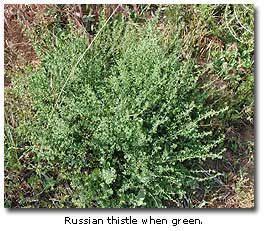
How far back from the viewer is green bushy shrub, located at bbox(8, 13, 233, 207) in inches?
130

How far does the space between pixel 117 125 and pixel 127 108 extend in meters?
0.11

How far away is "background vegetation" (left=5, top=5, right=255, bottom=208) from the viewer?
3.34 metres

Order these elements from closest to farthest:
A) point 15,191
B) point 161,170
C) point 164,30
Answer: point 161,170
point 15,191
point 164,30

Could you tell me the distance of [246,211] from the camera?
359cm

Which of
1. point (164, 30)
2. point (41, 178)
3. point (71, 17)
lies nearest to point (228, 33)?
point (164, 30)

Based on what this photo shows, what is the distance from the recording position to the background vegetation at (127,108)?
3340 mm

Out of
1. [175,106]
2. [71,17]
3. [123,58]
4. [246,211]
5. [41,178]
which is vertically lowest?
[246,211]

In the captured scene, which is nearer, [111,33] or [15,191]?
[15,191]

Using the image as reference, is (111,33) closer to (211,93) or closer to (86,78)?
(86,78)

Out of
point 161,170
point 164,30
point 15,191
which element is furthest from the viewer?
point 164,30

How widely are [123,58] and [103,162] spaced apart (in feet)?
2.11

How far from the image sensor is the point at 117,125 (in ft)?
10.8

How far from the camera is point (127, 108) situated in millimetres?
3322

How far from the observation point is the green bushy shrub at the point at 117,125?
331 centimetres
